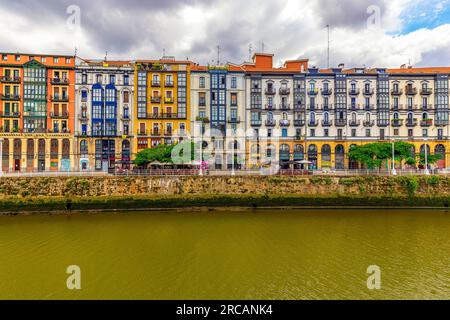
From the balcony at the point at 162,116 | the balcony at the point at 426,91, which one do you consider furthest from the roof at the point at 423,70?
the balcony at the point at 162,116

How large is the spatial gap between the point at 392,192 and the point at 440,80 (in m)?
38.1

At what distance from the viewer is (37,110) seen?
51594 mm

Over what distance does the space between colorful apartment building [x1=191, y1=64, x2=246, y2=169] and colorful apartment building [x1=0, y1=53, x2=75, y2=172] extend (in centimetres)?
2498

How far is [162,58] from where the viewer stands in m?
58.5

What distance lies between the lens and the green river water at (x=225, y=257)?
485 inches

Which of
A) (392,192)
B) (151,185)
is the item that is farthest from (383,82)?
(151,185)

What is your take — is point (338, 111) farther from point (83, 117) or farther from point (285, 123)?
point (83, 117)

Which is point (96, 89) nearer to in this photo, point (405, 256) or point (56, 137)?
point (56, 137)

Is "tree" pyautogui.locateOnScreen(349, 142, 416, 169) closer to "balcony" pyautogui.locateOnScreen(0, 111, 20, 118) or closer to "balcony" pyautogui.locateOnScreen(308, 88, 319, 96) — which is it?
"balcony" pyautogui.locateOnScreen(308, 88, 319, 96)

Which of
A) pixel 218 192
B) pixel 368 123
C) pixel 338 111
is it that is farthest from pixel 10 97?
pixel 368 123

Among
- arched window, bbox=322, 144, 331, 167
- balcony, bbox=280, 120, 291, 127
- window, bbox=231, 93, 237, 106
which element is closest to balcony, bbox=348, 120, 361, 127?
arched window, bbox=322, 144, 331, 167

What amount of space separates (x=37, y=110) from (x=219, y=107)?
35960 millimetres
